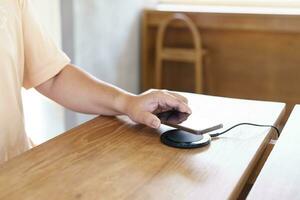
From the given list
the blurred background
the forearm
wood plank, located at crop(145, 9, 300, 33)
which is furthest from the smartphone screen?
wood plank, located at crop(145, 9, 300, 33)

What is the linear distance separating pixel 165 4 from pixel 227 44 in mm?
601

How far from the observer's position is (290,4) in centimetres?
326

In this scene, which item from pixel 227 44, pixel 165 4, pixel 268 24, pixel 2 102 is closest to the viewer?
pixel 2 102

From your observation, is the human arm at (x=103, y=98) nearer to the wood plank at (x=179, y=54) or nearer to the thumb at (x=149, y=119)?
the thumb at (x=149, y=119)

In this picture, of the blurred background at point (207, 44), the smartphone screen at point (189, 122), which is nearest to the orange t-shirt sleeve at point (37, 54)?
the smartphone screen at point (189, 122)

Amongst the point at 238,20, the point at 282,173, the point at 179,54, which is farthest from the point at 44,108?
the point at 282,173

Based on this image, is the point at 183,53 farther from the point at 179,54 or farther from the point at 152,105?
the point at 152,105

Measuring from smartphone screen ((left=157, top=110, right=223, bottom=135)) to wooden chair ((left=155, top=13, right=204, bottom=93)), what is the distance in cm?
209

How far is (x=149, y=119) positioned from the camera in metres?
1.15

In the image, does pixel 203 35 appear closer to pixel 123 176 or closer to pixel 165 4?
pixel 165 4

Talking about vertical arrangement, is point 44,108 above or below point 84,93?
below

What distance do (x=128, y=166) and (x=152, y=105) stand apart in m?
0.28

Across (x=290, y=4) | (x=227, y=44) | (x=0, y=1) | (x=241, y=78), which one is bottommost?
(x=241, y=78)

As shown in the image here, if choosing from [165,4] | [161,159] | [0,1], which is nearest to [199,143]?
[161,159]
